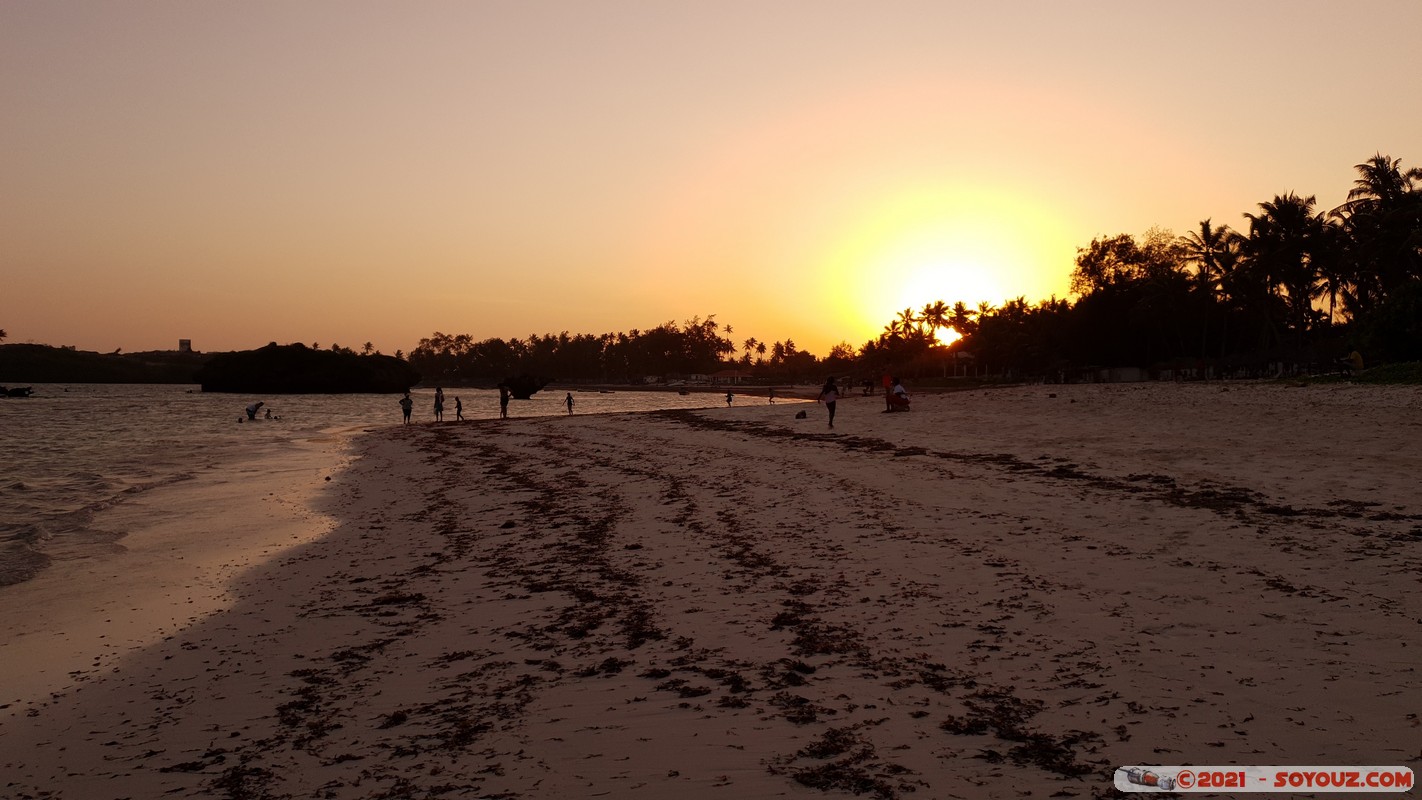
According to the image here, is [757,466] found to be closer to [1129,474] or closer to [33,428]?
[1129,474]

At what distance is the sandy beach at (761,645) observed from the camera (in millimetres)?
4359

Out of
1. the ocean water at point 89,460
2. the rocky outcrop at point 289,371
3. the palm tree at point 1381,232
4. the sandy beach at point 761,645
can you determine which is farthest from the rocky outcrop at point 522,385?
the sandy beach at point 761,645

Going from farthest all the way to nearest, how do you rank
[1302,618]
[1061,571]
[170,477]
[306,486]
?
1. [170,477]
2. [306,486]
3. [1061,571]
4. [1302,618]

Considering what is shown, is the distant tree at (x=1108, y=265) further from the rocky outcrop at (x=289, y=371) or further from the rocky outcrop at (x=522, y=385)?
the rocky outcrop at (x=289, y=371)

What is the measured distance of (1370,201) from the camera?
168 feet

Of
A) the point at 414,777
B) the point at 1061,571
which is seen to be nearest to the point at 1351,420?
the point at 1061,571

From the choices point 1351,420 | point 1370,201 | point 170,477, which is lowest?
point 170,477

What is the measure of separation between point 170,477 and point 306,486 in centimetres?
553

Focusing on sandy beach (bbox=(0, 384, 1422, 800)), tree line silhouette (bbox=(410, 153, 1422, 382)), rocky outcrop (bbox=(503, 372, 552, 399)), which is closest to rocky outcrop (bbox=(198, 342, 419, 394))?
rocky outcrop (bbox=(503, 372, 552, 399))

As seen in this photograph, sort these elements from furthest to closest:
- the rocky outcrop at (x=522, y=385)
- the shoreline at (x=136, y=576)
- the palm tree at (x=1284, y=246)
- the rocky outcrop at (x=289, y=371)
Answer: the rocky outcrop at (x=289, y=371), the rocky outcrop at (x=522, y=385), the palm tree at (x=1284, y=246), the shoreline at (x=136, y=576)

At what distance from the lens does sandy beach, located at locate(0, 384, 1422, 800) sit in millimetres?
4359

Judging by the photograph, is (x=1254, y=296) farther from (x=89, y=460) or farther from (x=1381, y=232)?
(x=89, y=460)

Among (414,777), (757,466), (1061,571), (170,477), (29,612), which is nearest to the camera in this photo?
(414,777)

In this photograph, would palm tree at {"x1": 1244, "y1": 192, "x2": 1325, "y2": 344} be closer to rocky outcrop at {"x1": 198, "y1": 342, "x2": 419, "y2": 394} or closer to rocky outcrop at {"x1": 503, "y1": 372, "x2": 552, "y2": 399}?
rocky outcrop at {"x1": 503, "y1": 372, "x2": 552, "y2": 399}
